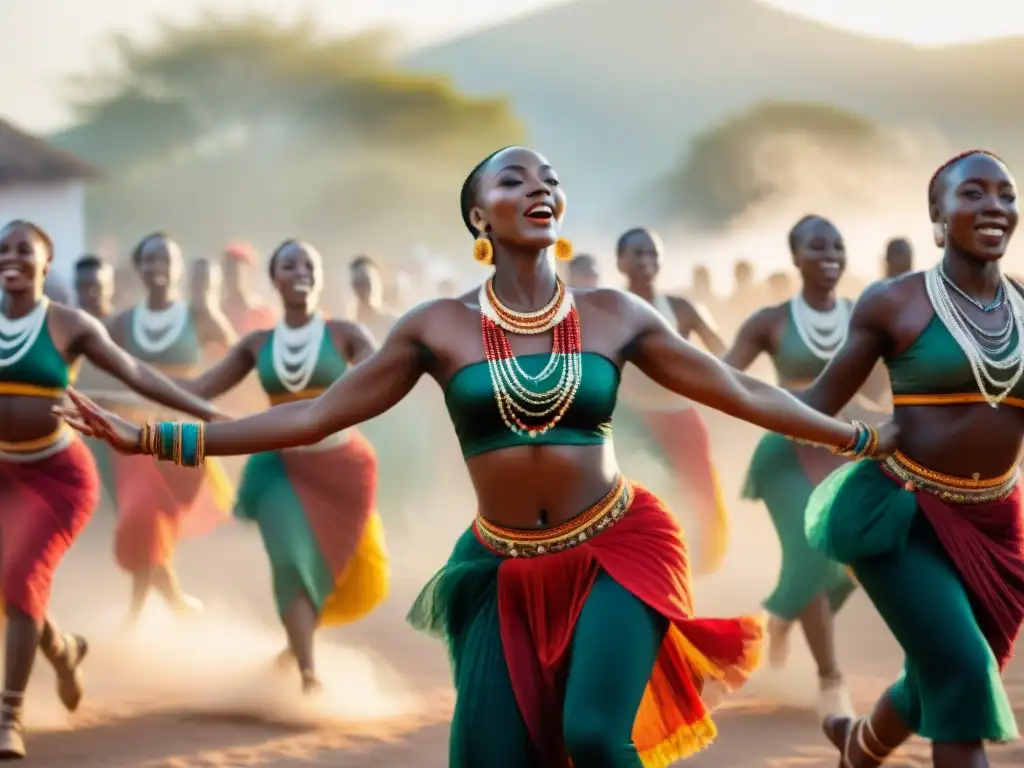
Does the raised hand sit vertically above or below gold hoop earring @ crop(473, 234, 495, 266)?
below

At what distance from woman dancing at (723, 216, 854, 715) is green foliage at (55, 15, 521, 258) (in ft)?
123

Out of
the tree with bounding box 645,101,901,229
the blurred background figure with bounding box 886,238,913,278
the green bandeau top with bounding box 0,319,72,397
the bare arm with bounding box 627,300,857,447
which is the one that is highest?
the tree with bounding box 645,101,901,229

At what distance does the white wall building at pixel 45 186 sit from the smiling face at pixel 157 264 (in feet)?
60.4

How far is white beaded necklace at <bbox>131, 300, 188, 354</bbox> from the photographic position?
35.7ft

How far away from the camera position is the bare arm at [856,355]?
18.5 feet

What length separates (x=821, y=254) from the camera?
865 centimetres

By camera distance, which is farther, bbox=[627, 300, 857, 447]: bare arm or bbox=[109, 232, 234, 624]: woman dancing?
bbox=[109, 232, 234, 624]: woman dancing

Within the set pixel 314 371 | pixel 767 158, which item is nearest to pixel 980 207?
pixel 314 371

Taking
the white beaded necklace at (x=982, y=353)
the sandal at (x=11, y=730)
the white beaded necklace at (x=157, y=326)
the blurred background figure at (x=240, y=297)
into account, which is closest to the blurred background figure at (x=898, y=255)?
the white beaded necklace at (x=157, y=326)

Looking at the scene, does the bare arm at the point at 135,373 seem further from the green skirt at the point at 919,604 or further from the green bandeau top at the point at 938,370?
the green bandeau top at the point at 938,370

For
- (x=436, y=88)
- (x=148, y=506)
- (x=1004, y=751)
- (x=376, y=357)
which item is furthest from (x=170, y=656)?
(x=436, y=88)

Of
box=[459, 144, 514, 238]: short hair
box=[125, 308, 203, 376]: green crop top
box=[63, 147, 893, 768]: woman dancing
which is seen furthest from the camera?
box=[125, 308, 203, 376]: green crop top

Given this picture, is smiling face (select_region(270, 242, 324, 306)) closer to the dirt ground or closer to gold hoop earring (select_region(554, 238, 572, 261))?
the dirt ground

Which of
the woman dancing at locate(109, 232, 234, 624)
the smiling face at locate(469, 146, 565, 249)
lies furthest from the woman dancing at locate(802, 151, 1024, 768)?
the woman dancing at locate(109, 232, 234, 624)
